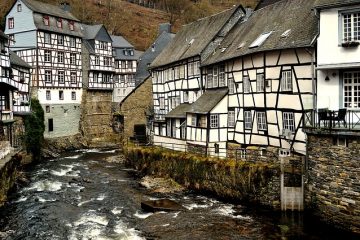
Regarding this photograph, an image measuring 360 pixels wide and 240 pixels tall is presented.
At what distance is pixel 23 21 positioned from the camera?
47.9 m

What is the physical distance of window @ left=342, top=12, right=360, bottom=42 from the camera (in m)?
19.2

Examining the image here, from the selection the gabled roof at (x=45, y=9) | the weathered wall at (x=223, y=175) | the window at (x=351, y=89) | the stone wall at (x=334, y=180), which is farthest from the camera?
the gabled roof at (x=45, y=9)

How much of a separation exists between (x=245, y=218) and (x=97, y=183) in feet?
43.5

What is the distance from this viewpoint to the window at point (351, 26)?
19.2 metres

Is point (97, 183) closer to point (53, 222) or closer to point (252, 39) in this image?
point (53, 222)

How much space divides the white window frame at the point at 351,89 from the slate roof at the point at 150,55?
39.2 metres

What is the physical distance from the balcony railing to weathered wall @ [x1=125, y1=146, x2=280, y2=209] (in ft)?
10.7

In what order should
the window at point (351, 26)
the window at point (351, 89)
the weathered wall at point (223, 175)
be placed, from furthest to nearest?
1. the weathered wall at point (223, 175)
2. the window at point (351, 89)
3. the window at point (351, 26)

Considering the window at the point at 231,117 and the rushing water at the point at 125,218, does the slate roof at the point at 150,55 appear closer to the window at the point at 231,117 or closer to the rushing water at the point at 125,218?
the window at the point at 231,117

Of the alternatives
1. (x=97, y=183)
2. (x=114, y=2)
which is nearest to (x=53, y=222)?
(x=97, y=183)

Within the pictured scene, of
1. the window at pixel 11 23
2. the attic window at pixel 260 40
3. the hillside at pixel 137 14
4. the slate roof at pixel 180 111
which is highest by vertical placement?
the hillside at pixel 137 14

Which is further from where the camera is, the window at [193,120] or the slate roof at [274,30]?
the window at [193,120]

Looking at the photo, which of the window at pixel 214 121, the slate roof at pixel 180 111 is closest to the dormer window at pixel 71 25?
the slate roof at pixel 180 111

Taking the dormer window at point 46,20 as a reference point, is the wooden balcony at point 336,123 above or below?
below
